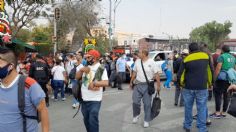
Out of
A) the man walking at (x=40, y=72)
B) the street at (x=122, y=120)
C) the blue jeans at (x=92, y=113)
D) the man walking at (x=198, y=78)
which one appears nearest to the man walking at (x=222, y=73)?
the street at (x=122, y=120)

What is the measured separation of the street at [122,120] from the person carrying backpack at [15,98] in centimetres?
452

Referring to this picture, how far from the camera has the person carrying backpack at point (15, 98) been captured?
338 cm

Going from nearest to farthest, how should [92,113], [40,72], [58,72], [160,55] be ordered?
[92,113]
[40,72]
[58,72]
[160,55]

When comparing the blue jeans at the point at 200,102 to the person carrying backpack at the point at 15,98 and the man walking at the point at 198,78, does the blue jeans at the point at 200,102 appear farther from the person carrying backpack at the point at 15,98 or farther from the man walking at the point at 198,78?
the person carrying backpack at the point at 15,98

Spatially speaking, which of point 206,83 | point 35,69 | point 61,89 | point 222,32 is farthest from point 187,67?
point 222,32

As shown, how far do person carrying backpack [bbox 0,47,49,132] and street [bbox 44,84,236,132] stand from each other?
14.8 feet

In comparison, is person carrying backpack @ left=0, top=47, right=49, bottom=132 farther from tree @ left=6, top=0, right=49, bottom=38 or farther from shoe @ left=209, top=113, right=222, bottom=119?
tree @ left=6, top=0, right=49, bottom=38

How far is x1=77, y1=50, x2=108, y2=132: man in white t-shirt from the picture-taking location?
6.10m

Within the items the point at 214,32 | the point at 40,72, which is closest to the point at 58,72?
the point at 40,72

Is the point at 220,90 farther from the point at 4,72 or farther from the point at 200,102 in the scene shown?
the point at 4,72

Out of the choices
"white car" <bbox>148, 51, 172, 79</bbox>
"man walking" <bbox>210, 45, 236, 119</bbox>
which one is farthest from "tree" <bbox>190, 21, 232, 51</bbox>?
"man walking" <bbox>210, 45, 236, 119</bbox>

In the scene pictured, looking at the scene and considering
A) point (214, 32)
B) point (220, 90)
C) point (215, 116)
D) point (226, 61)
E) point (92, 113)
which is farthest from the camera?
point (214, 32)

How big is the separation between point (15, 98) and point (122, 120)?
580 cm

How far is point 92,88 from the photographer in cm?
612
